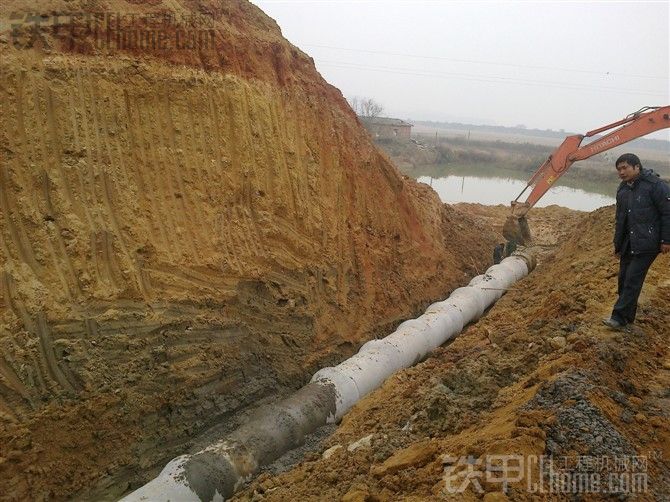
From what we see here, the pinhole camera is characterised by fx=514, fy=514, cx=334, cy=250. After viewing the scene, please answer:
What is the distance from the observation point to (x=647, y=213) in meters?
5.67

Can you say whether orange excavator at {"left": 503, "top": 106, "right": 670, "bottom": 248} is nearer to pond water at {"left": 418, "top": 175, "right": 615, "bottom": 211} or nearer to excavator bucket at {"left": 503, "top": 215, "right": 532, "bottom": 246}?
excavator bucket at {"left": 503, "top": 215, "right": 532, "bottom": 246}

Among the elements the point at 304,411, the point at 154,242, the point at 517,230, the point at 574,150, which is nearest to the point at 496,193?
the point at 517,230

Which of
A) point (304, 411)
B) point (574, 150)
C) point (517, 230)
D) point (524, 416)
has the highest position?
point (574, 150)

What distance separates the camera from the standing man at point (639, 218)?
221 inches

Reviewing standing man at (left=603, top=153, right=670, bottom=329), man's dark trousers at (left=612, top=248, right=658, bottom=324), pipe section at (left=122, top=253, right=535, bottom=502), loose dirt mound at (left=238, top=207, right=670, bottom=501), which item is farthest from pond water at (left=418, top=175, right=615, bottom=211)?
standing man at (left=603, top=153, right=670, bottom=329)

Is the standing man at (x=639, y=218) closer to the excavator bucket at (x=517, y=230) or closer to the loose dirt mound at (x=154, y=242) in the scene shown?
the loose dirt mound at (x=154, y=242)

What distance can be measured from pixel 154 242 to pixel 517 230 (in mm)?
11282

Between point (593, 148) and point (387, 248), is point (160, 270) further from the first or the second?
point (593, 148)

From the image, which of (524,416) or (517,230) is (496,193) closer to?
(517,230)

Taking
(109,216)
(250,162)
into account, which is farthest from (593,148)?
(109,216)

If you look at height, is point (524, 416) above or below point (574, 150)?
below

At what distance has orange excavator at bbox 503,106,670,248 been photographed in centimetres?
1219

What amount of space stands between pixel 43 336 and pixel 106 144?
2.61 metres

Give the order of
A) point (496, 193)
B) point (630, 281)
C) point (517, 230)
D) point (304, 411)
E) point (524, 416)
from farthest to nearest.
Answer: point (496, 193)
point (517, 230)
point (304, 411)
point (630, 281)
point (524, 416)
